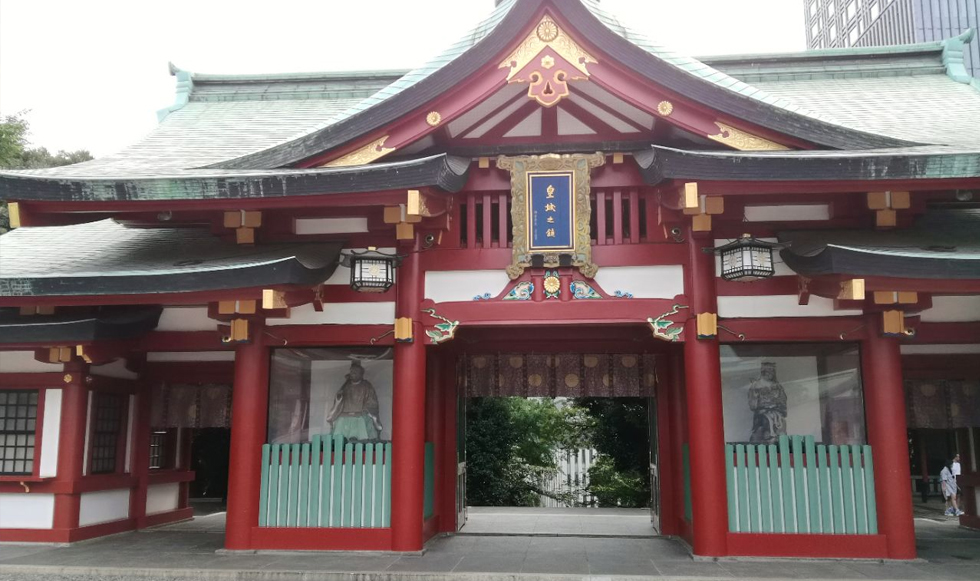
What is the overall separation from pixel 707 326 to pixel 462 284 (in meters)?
3.16

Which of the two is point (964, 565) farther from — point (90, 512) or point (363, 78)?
point (363, 78)

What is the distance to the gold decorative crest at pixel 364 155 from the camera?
9852 mm

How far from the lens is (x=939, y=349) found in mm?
10672

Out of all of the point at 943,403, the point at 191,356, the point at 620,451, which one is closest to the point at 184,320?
the point at 191,356

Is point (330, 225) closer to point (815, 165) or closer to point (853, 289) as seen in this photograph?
point (815, 165)

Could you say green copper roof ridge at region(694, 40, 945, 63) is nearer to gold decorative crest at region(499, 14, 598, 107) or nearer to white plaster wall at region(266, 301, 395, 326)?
gold decorative crest at region(499, 14, 598, 107)

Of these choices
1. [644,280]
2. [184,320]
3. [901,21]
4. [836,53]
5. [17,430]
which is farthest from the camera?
[901,21]

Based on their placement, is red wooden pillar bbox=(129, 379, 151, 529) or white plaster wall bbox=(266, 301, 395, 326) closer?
white plaster wall bbox=(266, 301, 395, 326)

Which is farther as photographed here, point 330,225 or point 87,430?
point 87,430

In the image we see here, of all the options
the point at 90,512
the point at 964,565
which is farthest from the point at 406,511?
the point at 964,565

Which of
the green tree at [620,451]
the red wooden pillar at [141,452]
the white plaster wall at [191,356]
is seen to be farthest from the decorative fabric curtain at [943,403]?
the red wooden pillar at [141,452]

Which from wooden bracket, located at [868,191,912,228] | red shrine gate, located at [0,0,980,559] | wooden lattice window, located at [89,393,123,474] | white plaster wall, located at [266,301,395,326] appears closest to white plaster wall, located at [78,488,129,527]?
red shrine gate, located at [0,0,980,559]

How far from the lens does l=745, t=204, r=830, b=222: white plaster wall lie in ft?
32.6

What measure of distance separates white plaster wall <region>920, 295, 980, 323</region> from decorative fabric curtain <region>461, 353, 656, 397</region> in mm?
3888
